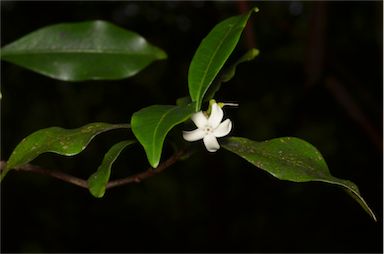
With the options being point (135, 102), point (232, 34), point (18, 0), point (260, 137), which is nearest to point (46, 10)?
point (18, 0)

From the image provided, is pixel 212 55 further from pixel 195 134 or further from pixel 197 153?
pixel 197 153

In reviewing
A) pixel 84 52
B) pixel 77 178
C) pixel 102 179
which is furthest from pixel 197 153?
pixel 102 179

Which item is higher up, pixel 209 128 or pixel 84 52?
pixel 84 52

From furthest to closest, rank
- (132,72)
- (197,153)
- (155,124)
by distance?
(197,153), (132,72), (155,124)

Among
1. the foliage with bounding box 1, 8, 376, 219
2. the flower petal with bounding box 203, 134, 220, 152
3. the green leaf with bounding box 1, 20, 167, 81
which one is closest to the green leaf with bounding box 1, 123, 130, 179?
the foliage with bounding box 1, 8, 376, 219

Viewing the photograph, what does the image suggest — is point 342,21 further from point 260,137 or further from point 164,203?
point 164,203
